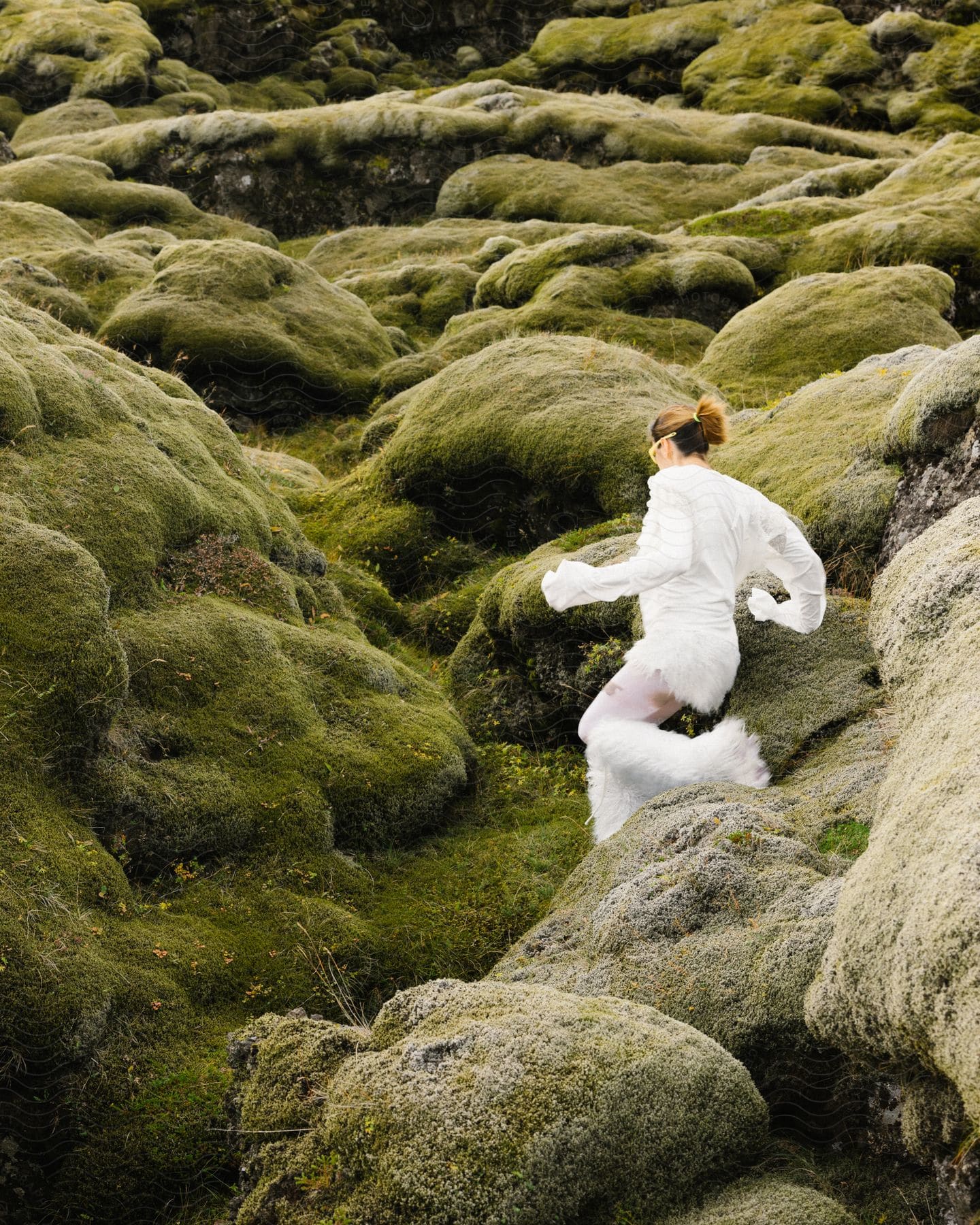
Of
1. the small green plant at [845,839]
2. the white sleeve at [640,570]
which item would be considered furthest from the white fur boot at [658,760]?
the small green plant at [845,839]

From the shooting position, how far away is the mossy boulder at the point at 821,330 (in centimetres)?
2119

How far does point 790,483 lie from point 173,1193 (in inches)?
405

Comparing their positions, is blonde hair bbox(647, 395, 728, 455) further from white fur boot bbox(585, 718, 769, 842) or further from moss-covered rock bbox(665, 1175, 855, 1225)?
moss-covered rock bbox(665, 1175, 855, 1225)

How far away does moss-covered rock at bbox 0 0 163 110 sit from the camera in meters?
61.5

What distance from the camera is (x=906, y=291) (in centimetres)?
2248

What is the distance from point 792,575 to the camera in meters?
9.54

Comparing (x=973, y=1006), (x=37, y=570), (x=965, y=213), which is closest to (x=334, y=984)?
(x=37, y=570)

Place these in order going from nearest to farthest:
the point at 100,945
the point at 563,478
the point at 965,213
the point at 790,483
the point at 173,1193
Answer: the point at 173,1193 → the point at 100,945 → the point at 790,483 → the point at 563,478 → the point at 965,213

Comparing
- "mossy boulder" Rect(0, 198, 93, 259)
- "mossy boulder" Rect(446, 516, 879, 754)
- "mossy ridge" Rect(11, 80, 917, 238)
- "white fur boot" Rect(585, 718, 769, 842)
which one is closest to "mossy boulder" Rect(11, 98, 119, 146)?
"mossy ridge" Rect(11, 80, 917, 238)

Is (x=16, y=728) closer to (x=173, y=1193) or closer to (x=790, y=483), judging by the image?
(x=173, y=1193)

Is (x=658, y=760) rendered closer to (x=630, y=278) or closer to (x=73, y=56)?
(x=630, y=278)

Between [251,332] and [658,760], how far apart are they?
1884 centimetres

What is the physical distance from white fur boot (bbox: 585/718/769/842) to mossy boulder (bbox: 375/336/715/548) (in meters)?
7.05

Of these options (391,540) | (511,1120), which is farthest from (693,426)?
(391,540)
